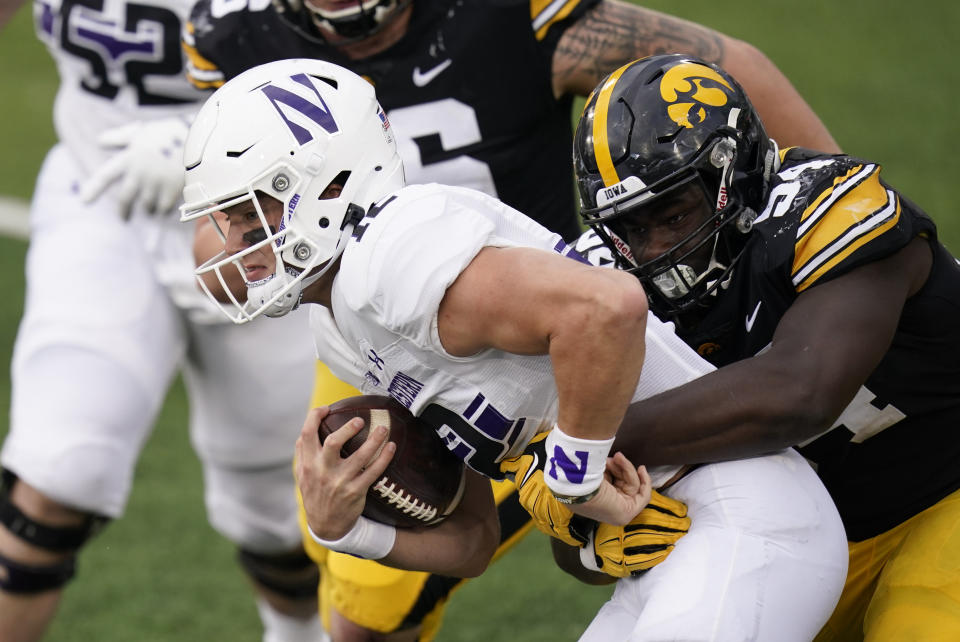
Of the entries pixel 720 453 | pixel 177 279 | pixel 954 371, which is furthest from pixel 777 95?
pixel 177 279

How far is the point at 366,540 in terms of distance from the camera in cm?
292

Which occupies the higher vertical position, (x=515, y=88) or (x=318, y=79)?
(x=318, y=79)

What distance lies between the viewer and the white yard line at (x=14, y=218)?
8703mm

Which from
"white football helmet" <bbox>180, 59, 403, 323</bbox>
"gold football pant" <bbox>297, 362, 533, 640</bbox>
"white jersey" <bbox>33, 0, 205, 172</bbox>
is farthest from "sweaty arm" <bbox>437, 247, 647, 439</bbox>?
"white jersey" <bbox>33, 0, 205, 172</bbox>

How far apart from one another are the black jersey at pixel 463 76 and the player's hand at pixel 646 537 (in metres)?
1.35

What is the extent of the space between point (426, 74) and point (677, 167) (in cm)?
114

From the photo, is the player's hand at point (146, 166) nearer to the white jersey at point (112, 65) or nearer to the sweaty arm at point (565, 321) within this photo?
the white jersey at point (112, 65)

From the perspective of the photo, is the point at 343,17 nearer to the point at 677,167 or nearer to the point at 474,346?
the point at 677,167

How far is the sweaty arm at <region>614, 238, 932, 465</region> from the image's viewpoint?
2.69 m

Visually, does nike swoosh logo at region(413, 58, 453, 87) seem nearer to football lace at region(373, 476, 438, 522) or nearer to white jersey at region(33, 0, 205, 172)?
white jersey at region(33, 0, 205, 172)

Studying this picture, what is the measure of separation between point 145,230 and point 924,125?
599 cm

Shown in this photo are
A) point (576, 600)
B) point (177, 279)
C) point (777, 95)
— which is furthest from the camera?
point (576, 600)

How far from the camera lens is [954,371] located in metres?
2.99

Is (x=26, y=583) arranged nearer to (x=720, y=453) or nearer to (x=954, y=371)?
(x=720, y=453)
